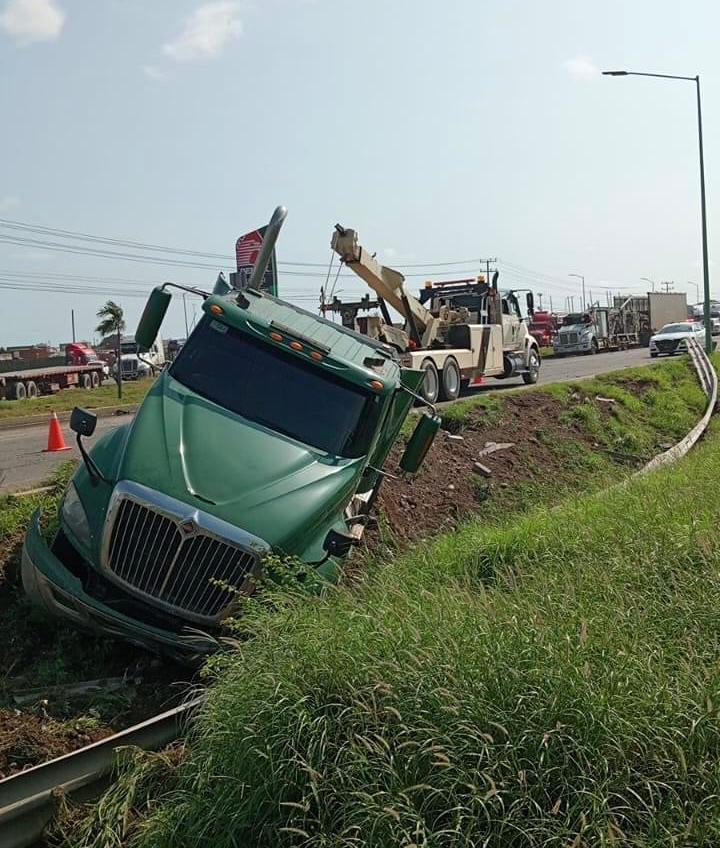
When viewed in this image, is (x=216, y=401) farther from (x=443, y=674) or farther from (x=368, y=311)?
(x=368, y=311)

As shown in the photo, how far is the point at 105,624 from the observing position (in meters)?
5.89

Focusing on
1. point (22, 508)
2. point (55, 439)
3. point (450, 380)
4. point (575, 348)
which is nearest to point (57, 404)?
point (450, 380)

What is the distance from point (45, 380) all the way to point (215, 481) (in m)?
→ 34.1

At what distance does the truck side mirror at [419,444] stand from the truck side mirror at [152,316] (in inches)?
90.2

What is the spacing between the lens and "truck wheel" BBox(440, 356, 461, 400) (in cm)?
2162

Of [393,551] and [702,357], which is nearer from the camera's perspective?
[393,551]

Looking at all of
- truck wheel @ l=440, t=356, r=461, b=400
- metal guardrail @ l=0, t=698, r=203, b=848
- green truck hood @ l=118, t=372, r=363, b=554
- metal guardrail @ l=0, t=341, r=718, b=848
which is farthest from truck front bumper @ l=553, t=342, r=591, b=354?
metal guardrail @ l=0, t=698, r=203, b=848

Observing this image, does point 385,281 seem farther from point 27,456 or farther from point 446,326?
point 27,456

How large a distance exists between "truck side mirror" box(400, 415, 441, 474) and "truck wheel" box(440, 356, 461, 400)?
13920 millimetres

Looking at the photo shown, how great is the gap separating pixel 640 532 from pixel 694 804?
145 inches

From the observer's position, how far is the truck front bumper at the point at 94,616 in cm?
580

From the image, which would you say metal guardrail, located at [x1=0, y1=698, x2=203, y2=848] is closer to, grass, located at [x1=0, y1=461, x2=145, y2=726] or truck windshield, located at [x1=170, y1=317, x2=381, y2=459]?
grass, located at [x1=0, y1=461, x2=145, y2=726]

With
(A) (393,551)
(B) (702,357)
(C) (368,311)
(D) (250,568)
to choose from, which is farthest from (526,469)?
(B) (702,357)

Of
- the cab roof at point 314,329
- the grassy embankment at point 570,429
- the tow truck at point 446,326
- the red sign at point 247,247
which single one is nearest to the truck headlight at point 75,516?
the cab roof at point 314,329
